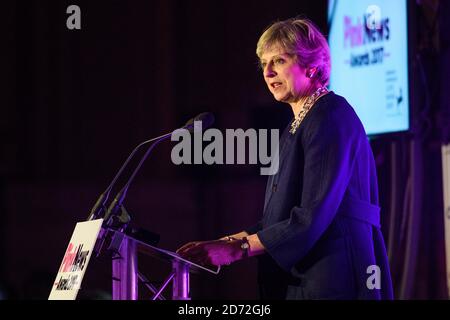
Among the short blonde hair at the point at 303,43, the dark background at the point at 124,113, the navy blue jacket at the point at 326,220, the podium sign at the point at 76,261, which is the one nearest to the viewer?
the podium sign at the point at 76,261

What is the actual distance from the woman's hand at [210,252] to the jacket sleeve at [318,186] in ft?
0.30

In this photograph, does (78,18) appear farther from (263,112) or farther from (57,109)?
(263,112)

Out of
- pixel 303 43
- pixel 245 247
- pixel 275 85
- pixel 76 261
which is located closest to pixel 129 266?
pixel 76 261

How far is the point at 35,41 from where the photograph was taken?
6105mm

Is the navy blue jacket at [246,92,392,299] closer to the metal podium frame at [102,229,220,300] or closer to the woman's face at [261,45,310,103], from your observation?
the woman's face at [261,45,310,103]

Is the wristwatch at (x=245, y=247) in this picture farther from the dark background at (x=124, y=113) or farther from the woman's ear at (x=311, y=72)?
the dark background at (x=124, y=113)

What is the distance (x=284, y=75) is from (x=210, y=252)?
546mm

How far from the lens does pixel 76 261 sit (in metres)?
1.97

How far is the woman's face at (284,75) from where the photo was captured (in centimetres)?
218

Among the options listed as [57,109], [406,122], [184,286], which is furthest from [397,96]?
[57,109]

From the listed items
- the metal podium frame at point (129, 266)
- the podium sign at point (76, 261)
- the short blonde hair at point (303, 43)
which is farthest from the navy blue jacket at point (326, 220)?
the podium sign at point (76, 261)

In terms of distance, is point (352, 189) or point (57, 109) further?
point (57, 109)

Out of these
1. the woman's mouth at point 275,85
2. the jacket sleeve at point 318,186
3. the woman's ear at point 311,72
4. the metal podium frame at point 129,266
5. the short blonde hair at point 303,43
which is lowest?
the metal podium frame at point 129,266

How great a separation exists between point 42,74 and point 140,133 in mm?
890
